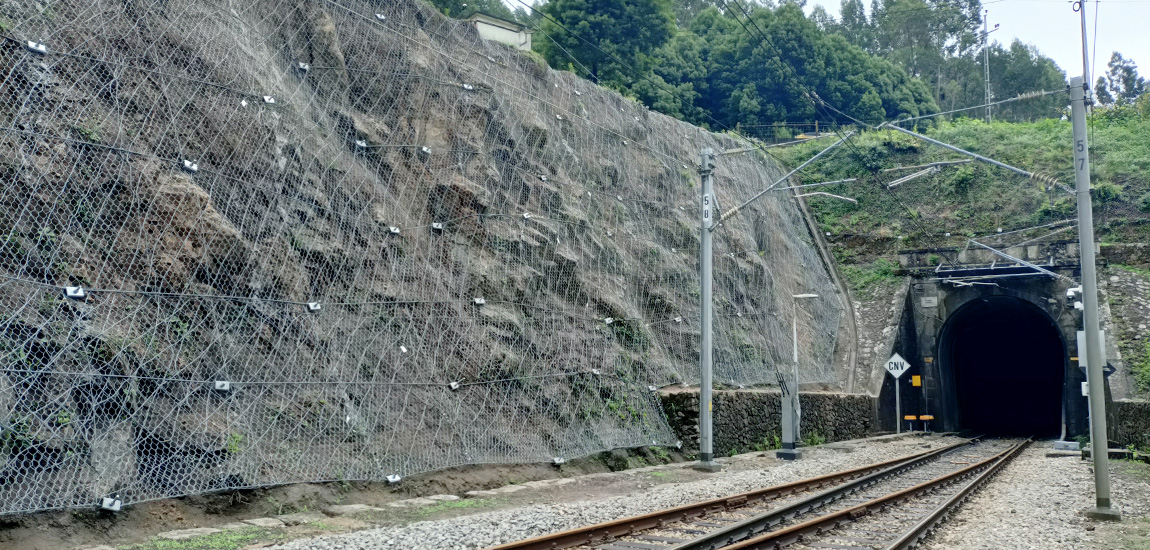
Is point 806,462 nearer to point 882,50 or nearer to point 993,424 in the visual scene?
point 993,424

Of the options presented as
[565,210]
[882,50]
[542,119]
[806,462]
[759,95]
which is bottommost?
[806,462]

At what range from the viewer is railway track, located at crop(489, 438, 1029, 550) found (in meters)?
8.66

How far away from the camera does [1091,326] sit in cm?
1182

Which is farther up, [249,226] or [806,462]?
[249,226]

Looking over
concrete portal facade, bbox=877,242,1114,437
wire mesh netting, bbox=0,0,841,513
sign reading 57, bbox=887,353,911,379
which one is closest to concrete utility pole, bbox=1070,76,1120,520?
wire mesh netting, bbox=0,0,841,513

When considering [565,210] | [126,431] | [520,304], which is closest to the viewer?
[126,431]

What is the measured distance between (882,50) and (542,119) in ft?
200

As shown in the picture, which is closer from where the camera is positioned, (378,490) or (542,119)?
(378,490)

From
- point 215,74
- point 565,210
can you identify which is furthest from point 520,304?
point 215,74

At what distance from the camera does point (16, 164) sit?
9.61m

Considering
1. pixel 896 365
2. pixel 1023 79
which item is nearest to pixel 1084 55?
pixel 896 365

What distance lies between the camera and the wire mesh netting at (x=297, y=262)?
929 centimetres

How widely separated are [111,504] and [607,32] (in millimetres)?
33687

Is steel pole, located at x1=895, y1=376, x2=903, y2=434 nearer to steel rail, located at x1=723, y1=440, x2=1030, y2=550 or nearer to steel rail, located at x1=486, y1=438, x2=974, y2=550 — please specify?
steel rail, located at x1=723, y1=440, x2=1030, y2=550
